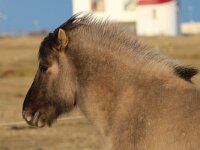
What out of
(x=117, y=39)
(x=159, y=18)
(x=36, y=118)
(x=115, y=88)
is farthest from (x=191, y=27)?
(x=115, y=88)

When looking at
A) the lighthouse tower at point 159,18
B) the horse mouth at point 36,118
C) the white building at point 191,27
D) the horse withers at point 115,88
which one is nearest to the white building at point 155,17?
the lighthouse tower at point 159,18

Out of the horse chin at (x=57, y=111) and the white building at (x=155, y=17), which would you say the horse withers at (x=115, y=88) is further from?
the white building at (x=155, y=17)

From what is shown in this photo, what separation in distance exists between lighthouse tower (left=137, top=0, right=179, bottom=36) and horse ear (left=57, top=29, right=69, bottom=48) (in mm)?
61037

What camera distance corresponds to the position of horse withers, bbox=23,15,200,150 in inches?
244

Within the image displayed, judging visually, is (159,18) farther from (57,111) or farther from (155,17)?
(57,111)

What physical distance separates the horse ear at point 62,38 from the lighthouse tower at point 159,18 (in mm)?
61037

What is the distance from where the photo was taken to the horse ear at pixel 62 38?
22.1ft

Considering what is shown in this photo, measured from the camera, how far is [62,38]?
6742 mm

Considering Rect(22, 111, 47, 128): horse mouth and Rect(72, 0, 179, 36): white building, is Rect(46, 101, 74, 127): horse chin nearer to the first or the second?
Rect(22, 111, 47, 128): horse mouth

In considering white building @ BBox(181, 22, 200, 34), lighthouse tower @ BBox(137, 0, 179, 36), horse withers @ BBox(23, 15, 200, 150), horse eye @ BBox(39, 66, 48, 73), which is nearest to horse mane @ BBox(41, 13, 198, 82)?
horse withers @ BBox(23, 15, 200, 150)

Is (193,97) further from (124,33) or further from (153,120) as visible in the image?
(124,33)

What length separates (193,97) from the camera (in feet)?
20.4

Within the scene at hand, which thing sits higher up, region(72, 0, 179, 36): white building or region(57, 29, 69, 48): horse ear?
region(57, 29, 69, 48): horse ear

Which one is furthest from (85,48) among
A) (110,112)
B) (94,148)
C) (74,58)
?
(94,148)
